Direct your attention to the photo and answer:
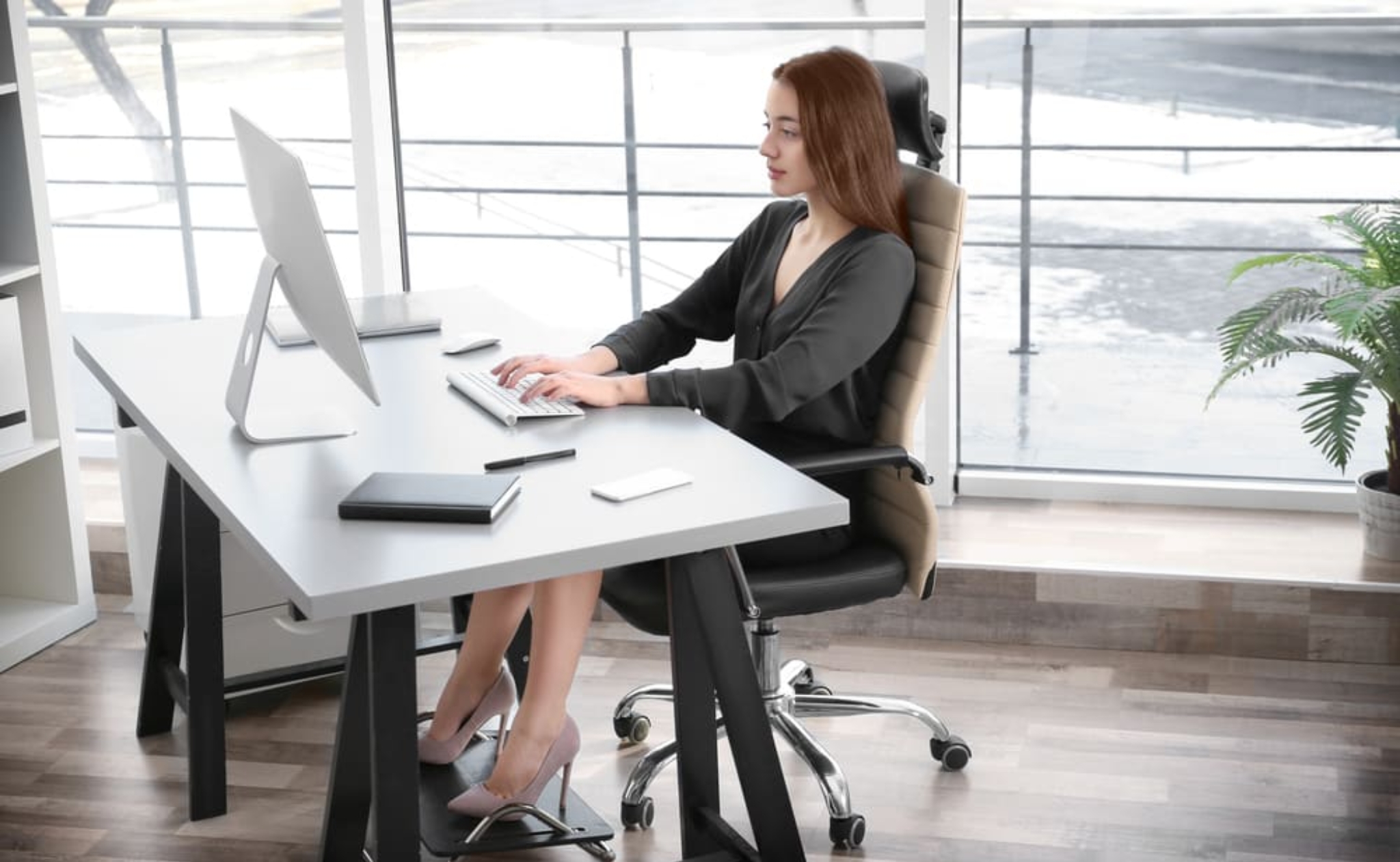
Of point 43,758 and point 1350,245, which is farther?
point 1350,245

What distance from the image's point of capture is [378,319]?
322cm

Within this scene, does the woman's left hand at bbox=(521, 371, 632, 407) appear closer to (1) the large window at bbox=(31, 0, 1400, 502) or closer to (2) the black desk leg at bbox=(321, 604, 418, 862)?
(2) the black desk leg at bbox=(321, 604, 418, 862)

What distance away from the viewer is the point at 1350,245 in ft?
12.6

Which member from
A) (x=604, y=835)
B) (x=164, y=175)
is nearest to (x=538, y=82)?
(x=164, y=175)

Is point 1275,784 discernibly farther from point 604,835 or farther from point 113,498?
point 113,498

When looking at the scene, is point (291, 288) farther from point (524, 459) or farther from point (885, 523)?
point (885, 523)

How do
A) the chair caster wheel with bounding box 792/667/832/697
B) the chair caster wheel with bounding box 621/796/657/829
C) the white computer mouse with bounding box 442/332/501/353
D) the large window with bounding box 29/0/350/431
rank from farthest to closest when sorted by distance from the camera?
the large window with bounding box 29/0/350/431 < the chair caster wheel with bounding box 792/667/832/697 < the white computer mouse with bounding box 442/332/501/353 < the chair caster wheel with bounding box 621/796/657/829

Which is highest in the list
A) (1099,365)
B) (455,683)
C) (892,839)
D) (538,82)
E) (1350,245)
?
(538,82)

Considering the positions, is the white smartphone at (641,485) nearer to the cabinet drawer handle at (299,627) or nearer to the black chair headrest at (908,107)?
the black chair headrest at (908,107)

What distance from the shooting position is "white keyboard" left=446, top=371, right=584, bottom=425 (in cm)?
262

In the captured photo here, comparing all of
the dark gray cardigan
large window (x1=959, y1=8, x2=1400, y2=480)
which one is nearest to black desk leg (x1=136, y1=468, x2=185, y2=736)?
the dark gray cardigan

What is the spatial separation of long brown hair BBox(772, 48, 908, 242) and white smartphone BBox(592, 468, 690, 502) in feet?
2.26

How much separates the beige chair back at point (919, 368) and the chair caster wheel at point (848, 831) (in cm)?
38

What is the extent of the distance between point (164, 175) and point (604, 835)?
2.49 metres
